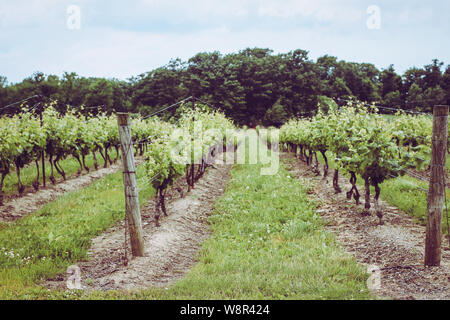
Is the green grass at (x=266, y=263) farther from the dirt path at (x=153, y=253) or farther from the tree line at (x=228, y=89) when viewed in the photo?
the tree line at (x=228, y=89)

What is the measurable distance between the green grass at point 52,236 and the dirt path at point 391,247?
5148 millimetres

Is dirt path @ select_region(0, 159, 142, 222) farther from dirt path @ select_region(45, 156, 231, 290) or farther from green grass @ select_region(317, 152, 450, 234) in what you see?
green grass @ select_region(317, 152, 450, 234)

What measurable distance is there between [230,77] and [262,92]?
613 centimetres

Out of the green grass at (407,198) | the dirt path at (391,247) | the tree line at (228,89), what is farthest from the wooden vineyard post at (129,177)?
the tree line at (228,89)

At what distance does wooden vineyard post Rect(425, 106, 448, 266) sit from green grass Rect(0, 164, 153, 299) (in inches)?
238

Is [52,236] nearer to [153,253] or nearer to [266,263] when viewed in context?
[153,253]

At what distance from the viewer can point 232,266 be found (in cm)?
564

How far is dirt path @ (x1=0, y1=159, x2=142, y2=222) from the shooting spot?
9.66 m

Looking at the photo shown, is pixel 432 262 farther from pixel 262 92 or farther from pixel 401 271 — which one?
pixel 262 92

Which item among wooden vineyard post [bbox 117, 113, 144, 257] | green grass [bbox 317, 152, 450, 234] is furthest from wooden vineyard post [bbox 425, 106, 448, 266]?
wooden vineyard post [bbox 117, 113, 144, 257]

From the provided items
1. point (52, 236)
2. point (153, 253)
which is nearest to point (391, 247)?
point (153, 253)

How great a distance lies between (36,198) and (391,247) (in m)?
10.5

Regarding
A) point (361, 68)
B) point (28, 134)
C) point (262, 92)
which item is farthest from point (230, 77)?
point (28, 134)

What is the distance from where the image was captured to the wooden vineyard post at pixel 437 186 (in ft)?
17.2
